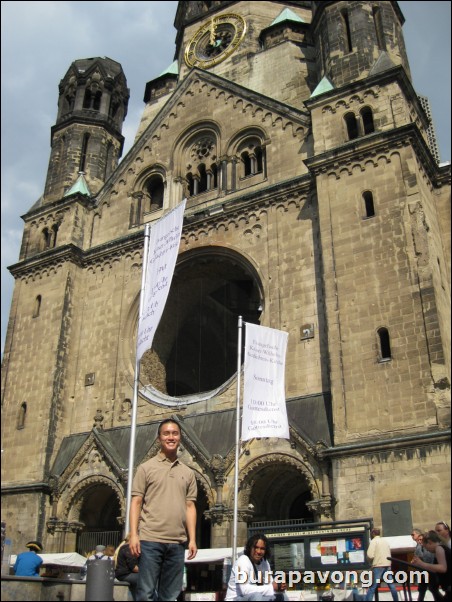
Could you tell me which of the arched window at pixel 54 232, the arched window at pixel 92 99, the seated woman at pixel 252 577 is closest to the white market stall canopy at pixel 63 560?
the seated woman at pixel 252 577

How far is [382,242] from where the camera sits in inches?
757

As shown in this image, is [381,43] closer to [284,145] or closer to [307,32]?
[284,145]

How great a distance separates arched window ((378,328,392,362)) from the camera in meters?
17.9

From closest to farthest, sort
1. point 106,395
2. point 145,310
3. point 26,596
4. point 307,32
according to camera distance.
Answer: point 26,596 < point 145,310 < point 106,395 < point 307,32

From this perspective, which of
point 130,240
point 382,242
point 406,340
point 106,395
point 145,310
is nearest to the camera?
point 145,310

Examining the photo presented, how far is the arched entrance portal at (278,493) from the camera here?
19203mm

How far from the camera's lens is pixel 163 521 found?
624cm

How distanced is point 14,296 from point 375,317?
1605 centimetres

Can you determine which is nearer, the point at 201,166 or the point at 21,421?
the point at 21,421

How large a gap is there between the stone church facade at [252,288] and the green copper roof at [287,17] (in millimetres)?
157

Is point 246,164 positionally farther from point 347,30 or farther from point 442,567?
point 442,567

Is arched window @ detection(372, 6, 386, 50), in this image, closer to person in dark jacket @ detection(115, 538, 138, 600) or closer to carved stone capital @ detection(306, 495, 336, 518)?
carved stone capital @ detection(306, 495, 336, 518)

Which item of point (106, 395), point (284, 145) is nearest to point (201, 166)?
point (284, 145)

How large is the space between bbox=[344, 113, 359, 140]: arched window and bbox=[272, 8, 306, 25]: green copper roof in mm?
11172
